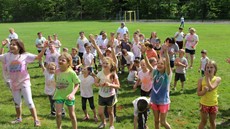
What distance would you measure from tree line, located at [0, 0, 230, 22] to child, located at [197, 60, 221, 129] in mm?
61821

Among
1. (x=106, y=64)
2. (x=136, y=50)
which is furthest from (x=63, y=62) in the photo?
(x=136, y=50)

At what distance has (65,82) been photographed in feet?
22.0

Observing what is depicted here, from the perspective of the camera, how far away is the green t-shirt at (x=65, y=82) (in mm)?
6711

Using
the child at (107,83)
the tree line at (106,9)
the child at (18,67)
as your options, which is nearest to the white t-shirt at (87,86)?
the child at (107,83)

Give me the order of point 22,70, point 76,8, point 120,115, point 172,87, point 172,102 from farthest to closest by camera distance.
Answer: point 76,8 < point 172,87 < point 172,102 < point 120,115 < point 22,70

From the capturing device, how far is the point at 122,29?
18891mm

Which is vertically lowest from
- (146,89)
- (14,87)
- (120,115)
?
(120,115)

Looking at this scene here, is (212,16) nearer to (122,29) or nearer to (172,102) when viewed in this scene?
(122,29)

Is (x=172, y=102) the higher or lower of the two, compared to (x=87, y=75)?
lower

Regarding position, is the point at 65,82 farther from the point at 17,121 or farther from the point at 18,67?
the point at 17,121

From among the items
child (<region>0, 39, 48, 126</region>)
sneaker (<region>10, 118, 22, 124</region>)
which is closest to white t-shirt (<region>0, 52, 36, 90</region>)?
child (<region>0, 39, 48, 126</region>)

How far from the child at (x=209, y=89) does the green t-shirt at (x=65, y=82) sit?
9.10ft

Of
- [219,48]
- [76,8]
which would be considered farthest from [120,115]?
[76,8]

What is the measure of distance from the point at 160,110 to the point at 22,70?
3440mm
